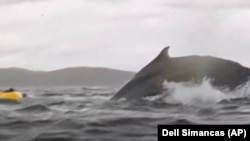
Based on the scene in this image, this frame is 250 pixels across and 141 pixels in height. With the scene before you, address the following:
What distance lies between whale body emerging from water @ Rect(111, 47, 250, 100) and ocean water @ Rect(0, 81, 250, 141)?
33 cm

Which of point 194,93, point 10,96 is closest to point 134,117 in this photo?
point 194,93

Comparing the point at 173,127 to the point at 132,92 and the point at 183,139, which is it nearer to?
the point at 183,139

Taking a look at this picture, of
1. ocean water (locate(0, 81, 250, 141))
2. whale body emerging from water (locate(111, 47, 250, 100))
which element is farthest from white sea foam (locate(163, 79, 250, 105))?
whale body emerging from water (locate(111, 47, 250, 100))

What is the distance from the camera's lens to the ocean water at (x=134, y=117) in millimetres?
11914

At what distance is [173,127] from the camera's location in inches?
420

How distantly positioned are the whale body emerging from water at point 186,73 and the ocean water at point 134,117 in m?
0.33

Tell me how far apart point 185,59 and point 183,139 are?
10040mm

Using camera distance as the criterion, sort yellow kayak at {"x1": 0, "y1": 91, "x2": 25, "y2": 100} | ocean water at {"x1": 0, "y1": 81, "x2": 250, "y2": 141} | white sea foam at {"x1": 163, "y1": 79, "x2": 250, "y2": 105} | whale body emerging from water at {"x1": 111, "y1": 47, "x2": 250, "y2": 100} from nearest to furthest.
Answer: ocean water at {"x1": 0, "y1": 81, "x2": 250, "y2": 141}
whale body emerging from water at {"x1": 111, "y1": 47, "x2": 250, "y2": 100}
white sea foam at {"x1": 163, "y1": 79, "x2": 250, "y2": 105}
yellow kayak at {"x1": 0, "y1": 91, "x2": 25, "y2": 100}

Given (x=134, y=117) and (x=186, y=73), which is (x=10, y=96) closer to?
(x=186, y=73)

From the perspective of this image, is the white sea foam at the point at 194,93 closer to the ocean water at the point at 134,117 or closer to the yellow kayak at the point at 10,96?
the ocean water at the point at 134,117

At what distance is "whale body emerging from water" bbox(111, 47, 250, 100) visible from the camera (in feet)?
63.9

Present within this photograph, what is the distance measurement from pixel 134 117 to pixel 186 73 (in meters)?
5.88

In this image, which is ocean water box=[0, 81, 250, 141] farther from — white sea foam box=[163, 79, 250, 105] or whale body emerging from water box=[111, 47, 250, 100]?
whale body emerging from water box=[111, 47, 250, 100]

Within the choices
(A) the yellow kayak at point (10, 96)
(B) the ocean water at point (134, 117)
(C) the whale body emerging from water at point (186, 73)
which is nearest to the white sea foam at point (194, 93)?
(B) the ocean water at point (134, 117)
